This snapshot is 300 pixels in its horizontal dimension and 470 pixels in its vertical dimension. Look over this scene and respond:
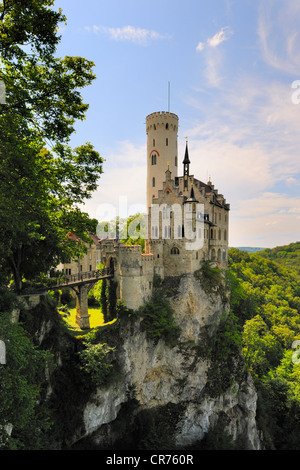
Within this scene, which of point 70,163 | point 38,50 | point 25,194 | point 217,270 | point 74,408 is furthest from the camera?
point 217,270

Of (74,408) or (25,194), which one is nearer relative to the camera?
(25,194)

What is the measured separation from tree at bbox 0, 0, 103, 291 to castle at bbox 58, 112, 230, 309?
1180cm

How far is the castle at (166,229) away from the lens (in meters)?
27.6

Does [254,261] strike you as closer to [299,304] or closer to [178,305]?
[299,304]

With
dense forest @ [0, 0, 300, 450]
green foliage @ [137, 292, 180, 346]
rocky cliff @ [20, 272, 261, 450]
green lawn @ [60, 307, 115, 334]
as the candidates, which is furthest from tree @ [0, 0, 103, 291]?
green foliage @ [137, 292, 180, 346]

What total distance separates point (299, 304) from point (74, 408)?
6869cm

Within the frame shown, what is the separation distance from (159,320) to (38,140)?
21095mm

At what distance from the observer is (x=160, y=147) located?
3409cm

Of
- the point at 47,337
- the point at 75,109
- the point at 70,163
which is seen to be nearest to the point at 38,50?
the point at 75,109

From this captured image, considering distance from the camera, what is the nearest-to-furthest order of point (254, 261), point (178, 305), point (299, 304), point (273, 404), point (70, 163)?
point (70, 163) < point (178, 305) < point (273, 404) < point (299, 304) < point (254, 261)

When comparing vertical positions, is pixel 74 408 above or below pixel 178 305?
below

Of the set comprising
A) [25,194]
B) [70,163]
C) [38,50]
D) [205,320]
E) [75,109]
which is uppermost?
[38,50]

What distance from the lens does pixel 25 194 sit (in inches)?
460

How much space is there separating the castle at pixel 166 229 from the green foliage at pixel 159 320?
3.06ft
